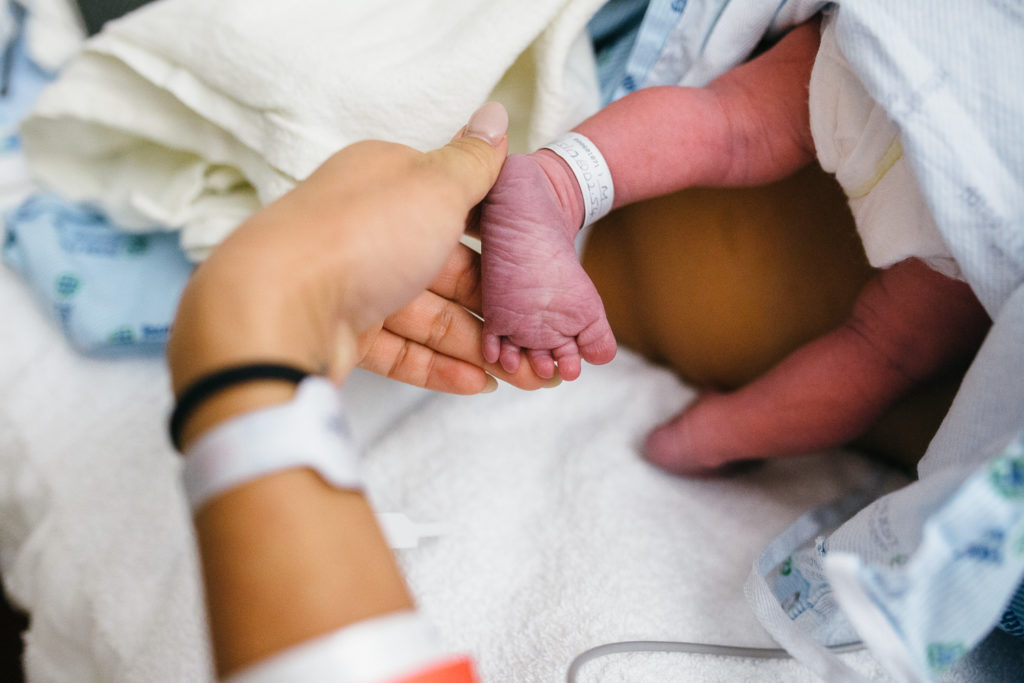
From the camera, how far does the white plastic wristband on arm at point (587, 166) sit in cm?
62

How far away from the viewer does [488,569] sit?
2.13 feet

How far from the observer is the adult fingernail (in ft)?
1.76

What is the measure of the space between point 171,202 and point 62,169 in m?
0.20

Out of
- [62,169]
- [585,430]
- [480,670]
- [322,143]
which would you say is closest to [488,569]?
[480,670]

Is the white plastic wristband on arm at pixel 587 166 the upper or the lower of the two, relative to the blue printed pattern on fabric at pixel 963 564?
lower

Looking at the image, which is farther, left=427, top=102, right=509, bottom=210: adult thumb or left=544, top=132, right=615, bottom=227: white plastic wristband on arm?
left=544, top=132, right=615, bottom=227: white plastic wristband on arm

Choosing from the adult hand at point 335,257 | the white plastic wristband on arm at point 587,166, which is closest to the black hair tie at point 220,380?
the adult hand at point 335,257

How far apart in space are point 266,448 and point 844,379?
587 millimetres

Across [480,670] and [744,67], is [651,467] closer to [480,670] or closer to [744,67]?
[480,670]

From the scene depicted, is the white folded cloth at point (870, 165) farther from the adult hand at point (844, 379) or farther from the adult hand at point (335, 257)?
the adult hand at point (335, 257)

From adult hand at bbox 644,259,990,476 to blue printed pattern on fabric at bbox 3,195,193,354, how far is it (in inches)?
25.0

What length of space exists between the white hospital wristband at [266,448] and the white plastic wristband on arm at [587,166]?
1.19ft

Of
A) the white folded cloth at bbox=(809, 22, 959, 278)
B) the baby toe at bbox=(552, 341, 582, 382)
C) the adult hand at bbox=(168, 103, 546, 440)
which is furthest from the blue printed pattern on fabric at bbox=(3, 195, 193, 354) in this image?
the white folded cloth at bbox=(809, 22, 959, 278)

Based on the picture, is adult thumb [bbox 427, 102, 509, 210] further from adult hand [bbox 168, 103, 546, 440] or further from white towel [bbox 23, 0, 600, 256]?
white towel [bbox 23, 0, 600, 256]
